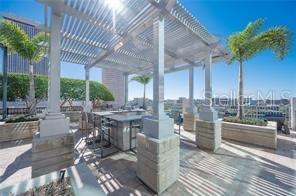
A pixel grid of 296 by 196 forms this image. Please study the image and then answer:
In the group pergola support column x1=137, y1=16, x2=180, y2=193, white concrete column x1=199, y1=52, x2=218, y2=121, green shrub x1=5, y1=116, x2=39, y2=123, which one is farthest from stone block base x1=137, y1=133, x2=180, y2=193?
green shrub x1=5, y1=116, x2=39, y2=123

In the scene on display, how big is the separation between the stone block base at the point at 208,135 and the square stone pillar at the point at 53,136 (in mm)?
3773

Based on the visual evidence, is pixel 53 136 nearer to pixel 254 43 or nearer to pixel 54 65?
pixel 54 65

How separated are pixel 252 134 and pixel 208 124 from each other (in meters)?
1.80

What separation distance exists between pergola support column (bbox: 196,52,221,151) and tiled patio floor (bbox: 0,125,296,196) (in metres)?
0.28

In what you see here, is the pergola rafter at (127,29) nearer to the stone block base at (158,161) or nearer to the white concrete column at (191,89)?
the white concrete column at (191,89)

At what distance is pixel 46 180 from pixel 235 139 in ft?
19.0

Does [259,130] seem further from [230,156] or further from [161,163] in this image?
[161,163]

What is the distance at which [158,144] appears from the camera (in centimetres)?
237

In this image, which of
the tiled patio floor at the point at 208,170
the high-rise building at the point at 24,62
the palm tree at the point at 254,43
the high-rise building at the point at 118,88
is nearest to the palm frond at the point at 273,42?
the palm tree at the point at 254,43

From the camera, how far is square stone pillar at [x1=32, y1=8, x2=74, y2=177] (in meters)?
2.40

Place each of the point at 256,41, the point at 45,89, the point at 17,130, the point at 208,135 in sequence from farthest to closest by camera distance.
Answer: the point at 45,89
the point at 17,130
the point at 256,41
the point at 208,135

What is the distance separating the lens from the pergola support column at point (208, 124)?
4340mm

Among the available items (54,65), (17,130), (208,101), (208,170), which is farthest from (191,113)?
(17,130)

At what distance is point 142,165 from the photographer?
2701mm
